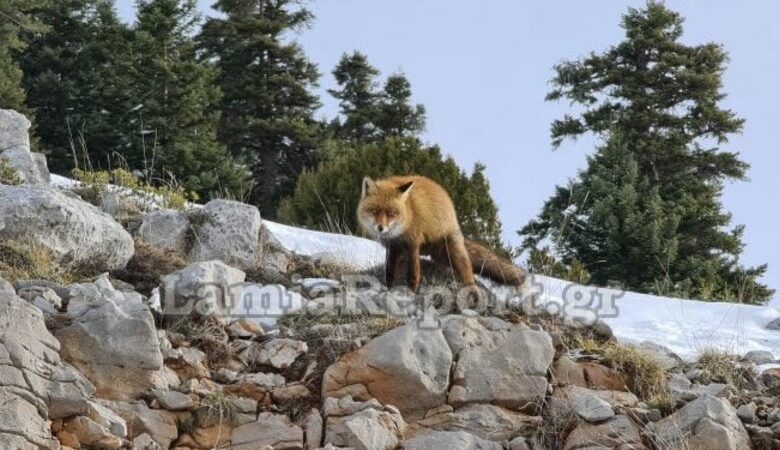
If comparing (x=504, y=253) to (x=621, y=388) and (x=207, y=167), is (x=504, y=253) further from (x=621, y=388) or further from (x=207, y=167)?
(x=207, y=167)

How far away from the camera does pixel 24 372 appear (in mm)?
6754

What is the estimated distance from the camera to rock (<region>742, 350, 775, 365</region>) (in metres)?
9.39

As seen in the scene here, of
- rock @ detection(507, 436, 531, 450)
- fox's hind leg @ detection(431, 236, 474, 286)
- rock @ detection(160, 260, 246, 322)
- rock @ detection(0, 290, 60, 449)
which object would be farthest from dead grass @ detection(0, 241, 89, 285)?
rock @ detection(507, 436, 531, 450)

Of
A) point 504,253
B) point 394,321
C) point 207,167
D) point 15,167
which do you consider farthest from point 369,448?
point 207,167

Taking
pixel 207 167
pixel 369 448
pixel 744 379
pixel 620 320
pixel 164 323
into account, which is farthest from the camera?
pixel 207 167

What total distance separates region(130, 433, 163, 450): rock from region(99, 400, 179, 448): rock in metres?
0.04

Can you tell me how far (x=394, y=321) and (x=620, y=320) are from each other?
3.07 meters

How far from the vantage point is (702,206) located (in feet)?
78.2

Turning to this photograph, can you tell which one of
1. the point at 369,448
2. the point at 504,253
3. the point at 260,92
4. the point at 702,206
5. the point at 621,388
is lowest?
the point at 369,448

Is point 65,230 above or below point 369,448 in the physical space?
above

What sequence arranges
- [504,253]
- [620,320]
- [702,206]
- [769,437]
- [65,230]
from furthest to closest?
1. [702,206]
2. [504,253]
3. [620,320]
4. [65,230]
5. [769,437]

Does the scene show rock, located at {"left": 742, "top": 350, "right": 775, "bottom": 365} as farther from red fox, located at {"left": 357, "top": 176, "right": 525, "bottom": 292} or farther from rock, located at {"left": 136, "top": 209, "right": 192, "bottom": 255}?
rock, located at {"left": 136, "top": 209, "right": 192, "bottom": 255}

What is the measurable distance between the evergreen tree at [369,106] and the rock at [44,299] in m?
22.8

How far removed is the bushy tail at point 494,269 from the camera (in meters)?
10.7
